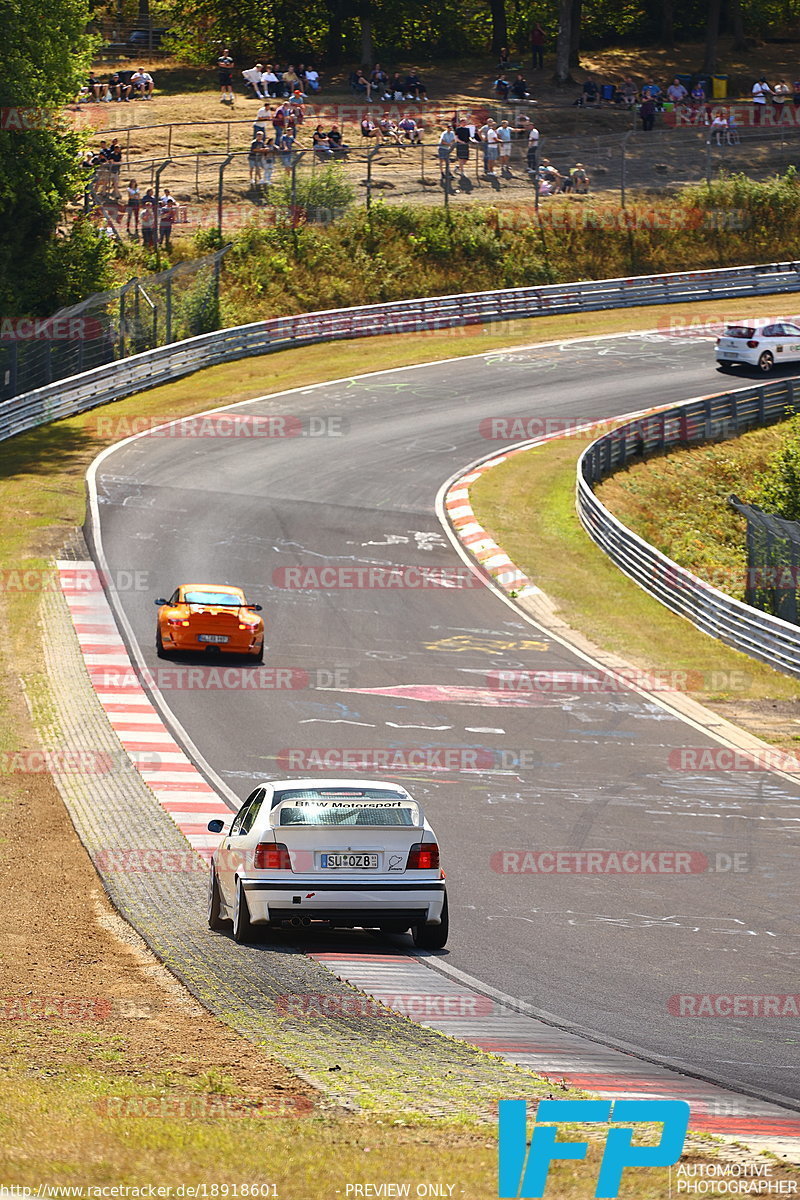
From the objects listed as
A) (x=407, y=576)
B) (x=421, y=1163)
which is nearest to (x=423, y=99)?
(x=407, y=576)

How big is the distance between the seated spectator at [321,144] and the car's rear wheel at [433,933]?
5250cm

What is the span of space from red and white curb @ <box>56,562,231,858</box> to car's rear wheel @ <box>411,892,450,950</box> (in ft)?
14.7

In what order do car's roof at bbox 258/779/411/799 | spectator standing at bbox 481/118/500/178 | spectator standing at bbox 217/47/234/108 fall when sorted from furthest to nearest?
spectator standing at bbox 217/47/234/108, spectator standing at bbox 481/118/500/178, car's roof at bbox 258/779/411/799

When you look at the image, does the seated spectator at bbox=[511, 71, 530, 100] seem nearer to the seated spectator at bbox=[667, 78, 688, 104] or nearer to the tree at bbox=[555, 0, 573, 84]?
the tree at bbox=[555, 0, 573, 84]

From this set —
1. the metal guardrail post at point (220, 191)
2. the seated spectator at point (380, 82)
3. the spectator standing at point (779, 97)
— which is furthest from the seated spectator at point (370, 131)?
the spectator standing at point (779, 97)

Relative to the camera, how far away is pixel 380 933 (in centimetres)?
1309

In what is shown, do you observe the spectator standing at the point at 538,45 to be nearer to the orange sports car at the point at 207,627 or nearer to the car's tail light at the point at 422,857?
the orange sports car at the point at 207,627

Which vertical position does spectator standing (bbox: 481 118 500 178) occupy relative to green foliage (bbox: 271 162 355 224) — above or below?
above

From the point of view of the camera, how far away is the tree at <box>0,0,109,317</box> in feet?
156

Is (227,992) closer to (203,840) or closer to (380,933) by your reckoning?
(380,933)

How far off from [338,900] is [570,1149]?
217 inches
